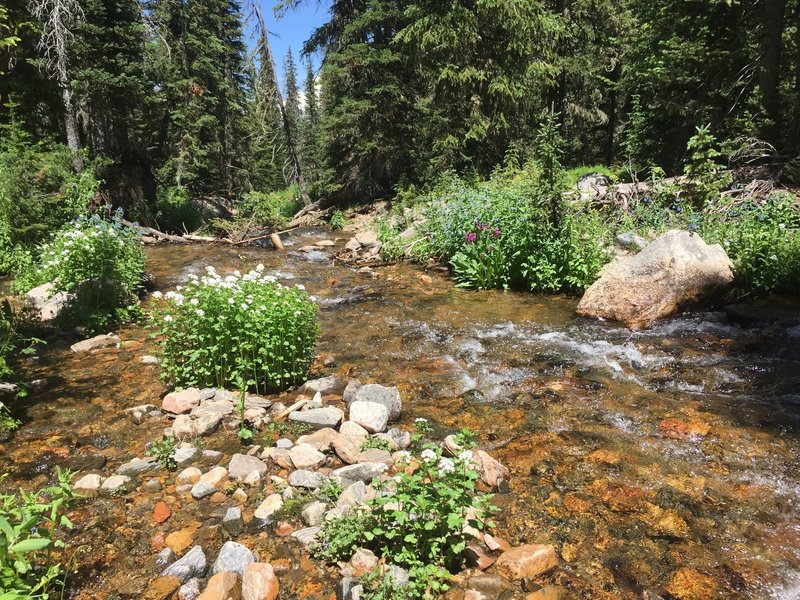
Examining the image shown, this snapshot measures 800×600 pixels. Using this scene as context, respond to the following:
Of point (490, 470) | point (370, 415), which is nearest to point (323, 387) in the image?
point (370, 415)

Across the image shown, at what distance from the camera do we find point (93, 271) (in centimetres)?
720

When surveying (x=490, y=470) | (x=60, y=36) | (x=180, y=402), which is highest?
(x=60, y=36)

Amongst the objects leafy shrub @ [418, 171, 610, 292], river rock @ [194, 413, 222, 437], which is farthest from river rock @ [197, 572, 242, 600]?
leafy shrub @ [418, 171, 610, 292]

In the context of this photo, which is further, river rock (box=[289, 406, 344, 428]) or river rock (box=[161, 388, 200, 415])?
river rock (box=[161, 388, 200, 415])

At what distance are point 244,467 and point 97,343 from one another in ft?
13.3

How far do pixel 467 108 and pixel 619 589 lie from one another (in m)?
16.8

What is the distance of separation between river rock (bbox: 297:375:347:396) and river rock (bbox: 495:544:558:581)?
8.89 ft

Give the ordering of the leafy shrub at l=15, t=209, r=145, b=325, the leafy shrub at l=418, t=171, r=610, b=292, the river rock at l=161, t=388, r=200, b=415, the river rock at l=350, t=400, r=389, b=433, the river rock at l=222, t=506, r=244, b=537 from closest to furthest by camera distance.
Result: 1. the river rock at l=222, t=506, r=244, b=537
2. the river rock at l=350, t=400, r=389, b=433
3. the river rock at l=161, t=388, r=200, b=415
4. the leafy shrub at l=15, t=209, r=145, b=325
5. the leafy shrub at l=418, t=171, r=610, b=292

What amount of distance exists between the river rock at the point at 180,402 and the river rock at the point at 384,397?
1581 mm

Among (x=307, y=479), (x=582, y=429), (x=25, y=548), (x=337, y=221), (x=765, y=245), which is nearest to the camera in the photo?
(x=25, y=548)

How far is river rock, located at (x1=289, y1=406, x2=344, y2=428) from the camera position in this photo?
4.45 meters

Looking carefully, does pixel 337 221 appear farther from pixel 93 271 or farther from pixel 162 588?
pixel 162 588

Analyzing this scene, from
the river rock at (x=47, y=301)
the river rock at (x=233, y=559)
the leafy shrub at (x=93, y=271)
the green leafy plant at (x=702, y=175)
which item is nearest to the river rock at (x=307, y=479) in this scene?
the river rock at (x=233, y=559)

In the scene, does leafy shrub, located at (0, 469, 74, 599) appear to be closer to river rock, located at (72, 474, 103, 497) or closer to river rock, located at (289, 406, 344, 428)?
river rock, located at (72, 474, 103, 497)
